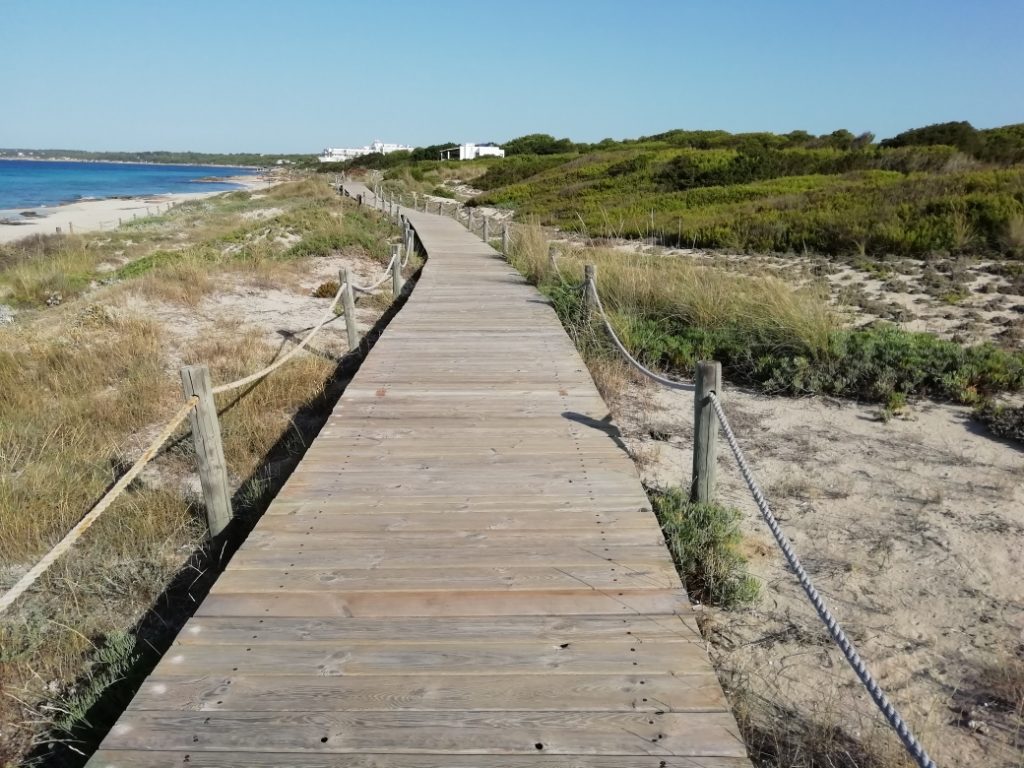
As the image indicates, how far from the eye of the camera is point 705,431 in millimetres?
4020

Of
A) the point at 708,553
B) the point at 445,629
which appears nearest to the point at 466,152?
the point at 708,553

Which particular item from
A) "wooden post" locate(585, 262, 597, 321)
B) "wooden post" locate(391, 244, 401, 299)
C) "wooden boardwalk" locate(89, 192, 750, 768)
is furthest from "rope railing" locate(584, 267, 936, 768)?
"wooden post" locate(391, 244, 401, 299)

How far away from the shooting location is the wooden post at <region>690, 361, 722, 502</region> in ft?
12.9

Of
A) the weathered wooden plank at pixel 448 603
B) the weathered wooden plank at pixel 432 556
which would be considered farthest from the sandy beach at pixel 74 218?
the weathered wooden plank at pixel 448 603

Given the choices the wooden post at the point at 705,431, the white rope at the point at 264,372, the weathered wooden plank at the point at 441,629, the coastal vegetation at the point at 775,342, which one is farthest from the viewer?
the coastal vegetation at the point at 775,342

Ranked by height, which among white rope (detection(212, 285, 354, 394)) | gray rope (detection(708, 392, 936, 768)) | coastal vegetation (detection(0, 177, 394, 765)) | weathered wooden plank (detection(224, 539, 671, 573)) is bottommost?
coastal vegetation (detection(0, 177, 394, 765))

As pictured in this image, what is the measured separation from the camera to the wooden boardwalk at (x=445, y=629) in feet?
7.22

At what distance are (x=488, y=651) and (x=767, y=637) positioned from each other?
1.63 meters

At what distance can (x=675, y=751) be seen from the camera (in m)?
2.16

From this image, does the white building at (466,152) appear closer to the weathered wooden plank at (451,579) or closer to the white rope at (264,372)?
the white rope at (264,372)

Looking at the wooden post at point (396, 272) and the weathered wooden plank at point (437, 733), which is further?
the wooden post at point (396, 272)

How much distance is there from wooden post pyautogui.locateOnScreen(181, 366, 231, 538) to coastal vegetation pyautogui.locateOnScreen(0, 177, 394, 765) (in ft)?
0.72

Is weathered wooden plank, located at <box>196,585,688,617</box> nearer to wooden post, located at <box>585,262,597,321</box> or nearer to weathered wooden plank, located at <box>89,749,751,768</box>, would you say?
Answer: weathered wooden plank, located at <box>89,749,751,768</box>

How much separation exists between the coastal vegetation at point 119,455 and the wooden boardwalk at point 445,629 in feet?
2.22
